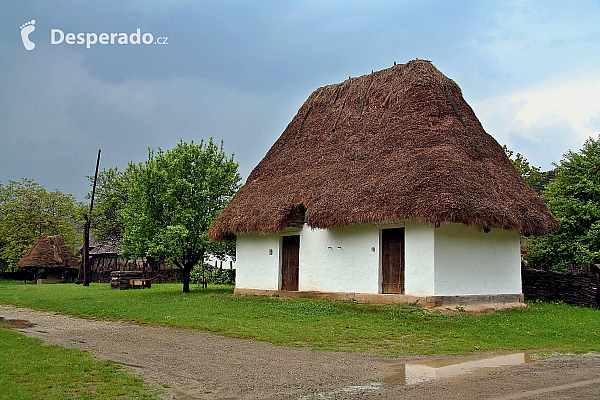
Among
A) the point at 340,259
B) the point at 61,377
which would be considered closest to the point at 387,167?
the point at 340,259

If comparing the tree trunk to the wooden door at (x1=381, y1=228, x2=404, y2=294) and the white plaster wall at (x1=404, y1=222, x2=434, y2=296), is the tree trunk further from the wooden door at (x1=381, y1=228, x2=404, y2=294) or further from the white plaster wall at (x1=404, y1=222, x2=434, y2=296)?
the white plaster wall at (x1=404, y1=222, x2=434, y2=296)

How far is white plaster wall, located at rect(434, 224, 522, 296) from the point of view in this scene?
50.2 feet

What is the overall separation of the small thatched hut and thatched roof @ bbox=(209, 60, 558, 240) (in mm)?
27245

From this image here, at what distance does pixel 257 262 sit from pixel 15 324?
8.79m

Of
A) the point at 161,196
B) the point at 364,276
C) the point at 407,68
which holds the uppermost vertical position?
the point at 407,68

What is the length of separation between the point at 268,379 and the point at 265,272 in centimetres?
1284

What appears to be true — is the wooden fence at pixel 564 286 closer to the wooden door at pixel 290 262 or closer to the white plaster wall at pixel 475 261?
the white plaster wall at pixel 475 261

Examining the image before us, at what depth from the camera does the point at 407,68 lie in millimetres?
19859

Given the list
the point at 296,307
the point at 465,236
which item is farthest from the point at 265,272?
the point at 465,236

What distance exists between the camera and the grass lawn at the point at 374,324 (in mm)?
10828

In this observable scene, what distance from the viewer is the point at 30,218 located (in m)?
49.0

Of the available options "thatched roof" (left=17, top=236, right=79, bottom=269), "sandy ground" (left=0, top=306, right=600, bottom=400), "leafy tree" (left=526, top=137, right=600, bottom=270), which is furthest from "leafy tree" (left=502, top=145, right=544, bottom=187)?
"thatched roof" (left=17, top=236, right=79, bottom=269)

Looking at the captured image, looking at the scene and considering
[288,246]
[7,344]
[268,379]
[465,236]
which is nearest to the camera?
[268,379]

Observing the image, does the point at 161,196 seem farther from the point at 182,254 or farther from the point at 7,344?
the point at 7,344
